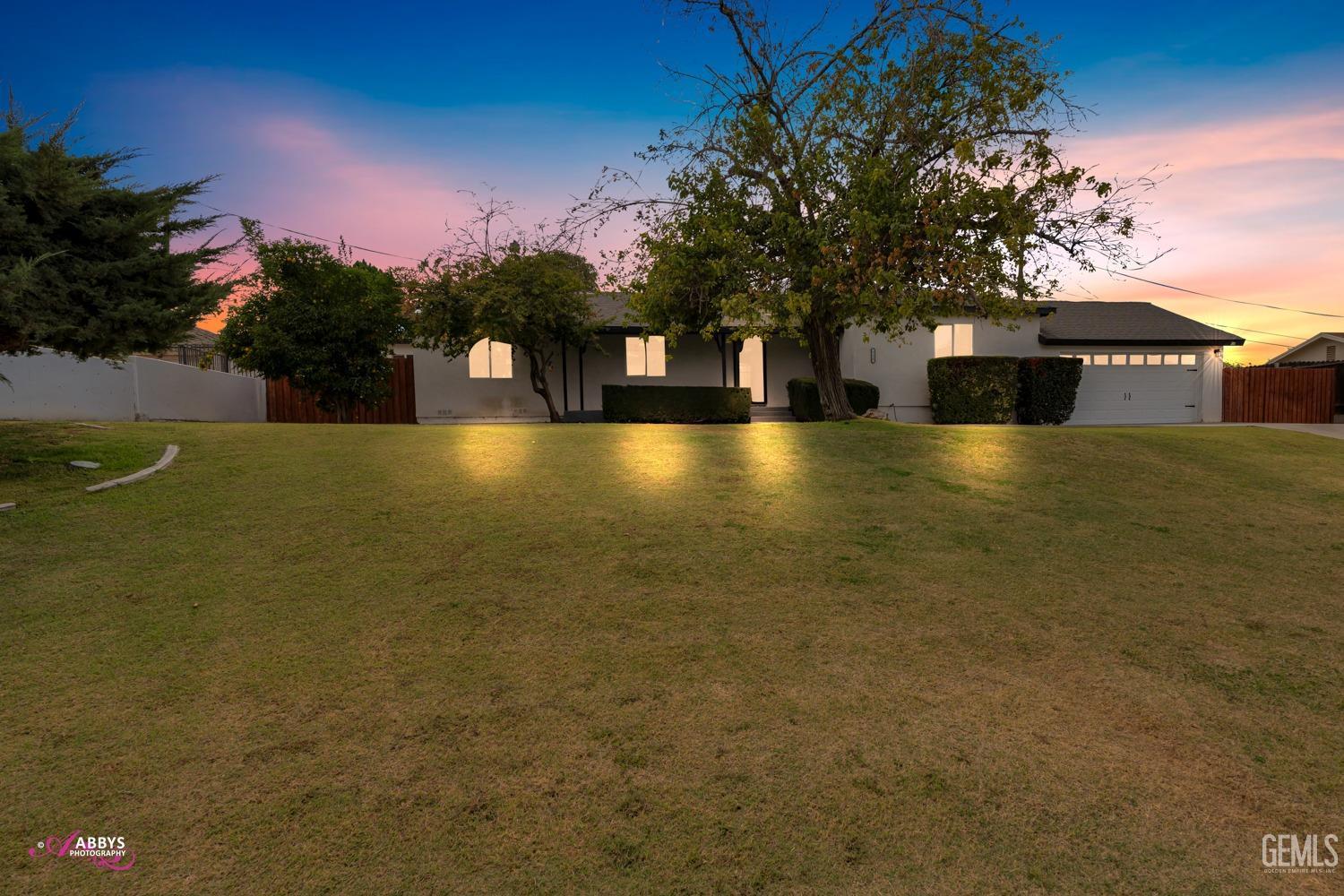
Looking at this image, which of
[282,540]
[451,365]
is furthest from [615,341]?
[282,540]

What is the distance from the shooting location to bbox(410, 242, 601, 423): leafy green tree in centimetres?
2033

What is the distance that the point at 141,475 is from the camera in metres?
8.16

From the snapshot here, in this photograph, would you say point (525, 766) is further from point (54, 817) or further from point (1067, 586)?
point (1067, 586)

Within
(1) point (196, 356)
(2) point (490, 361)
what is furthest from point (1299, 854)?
(1) point (196, 356)

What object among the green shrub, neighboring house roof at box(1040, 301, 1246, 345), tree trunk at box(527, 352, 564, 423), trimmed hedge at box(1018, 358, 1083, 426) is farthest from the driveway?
tree trunk at box(527, 352, 564, 423)

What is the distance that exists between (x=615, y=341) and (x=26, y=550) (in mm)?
19529

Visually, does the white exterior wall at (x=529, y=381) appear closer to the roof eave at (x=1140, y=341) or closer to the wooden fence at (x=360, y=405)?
the wooden fence at (x=360, y=405)

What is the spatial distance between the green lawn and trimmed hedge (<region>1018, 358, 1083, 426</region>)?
15.6m

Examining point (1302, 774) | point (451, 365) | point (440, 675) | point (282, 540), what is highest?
point (451, 365)

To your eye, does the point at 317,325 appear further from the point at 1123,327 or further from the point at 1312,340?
the point at 1312,340

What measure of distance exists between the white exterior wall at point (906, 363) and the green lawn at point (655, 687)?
15.9 m

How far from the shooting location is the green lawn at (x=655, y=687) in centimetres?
281

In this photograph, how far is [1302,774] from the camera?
3.36 meters

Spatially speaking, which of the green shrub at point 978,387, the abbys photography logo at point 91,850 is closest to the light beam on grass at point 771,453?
the abbys photography logo at point 91,850
